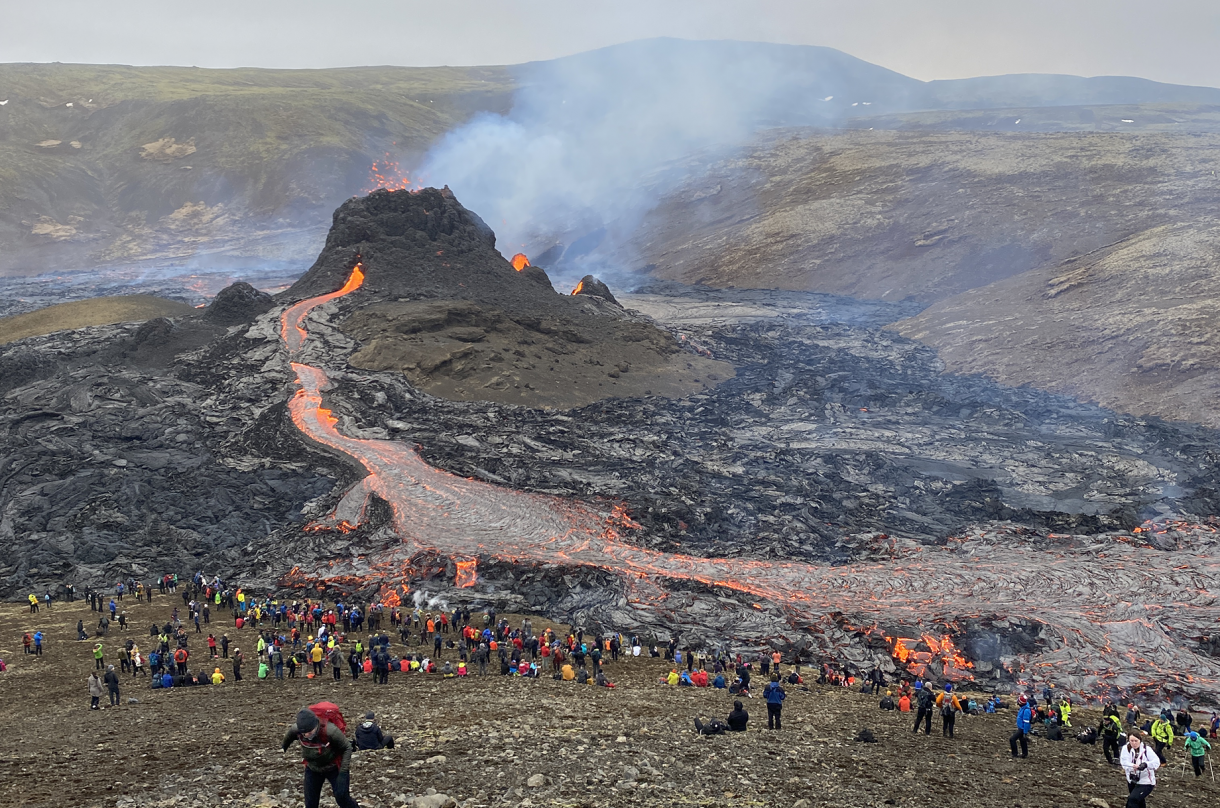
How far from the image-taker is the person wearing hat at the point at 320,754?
11.9 metres

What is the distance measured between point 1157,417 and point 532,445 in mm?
52081

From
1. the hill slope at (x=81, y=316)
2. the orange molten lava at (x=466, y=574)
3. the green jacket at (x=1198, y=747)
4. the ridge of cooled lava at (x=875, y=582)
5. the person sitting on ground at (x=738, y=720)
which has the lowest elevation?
the orange molten lava at (x=466, y=574)

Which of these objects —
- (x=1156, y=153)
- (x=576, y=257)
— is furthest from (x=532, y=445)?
(x=1156, y=153)

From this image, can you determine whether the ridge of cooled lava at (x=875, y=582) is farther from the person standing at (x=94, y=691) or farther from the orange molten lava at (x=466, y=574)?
the person standing at (x=94, y=691)

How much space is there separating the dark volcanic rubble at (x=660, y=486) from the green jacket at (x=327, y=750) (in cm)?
3111

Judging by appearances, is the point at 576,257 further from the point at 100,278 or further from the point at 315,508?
the point at 315,508

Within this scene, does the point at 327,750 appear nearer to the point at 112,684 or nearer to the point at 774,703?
the point at 774,703

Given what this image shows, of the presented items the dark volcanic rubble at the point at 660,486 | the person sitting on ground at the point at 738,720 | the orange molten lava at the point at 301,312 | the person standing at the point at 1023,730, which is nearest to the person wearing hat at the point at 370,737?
the person sitting on ground at the point at 738,720

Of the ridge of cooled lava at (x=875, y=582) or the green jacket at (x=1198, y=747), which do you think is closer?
the green jacket at (x=1198, y=747)

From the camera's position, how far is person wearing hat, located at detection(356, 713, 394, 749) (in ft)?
58.7

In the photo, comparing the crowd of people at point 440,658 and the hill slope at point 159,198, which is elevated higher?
the hill slope at point 159,198

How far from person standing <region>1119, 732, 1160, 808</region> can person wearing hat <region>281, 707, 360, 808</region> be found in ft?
46.0

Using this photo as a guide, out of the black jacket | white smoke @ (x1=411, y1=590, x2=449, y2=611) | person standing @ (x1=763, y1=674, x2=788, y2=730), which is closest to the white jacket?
person standing @ (x1=763, y1=674, x2=788, y2=730)

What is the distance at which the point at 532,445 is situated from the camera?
68.3m
